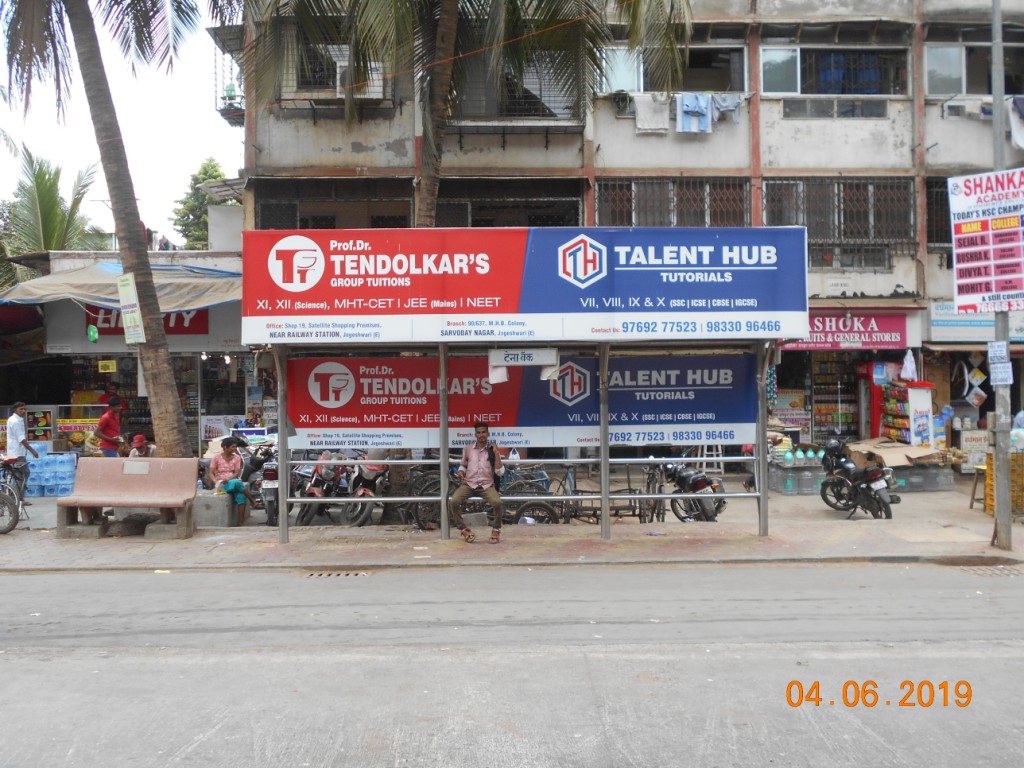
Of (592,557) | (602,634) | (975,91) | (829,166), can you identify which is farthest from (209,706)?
(975,91)

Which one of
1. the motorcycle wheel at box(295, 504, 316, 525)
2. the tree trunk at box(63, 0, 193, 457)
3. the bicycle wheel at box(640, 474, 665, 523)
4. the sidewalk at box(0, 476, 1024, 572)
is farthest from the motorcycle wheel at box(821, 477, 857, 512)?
the tree trunk at box(63, 0, 193, 457)

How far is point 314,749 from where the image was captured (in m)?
4.58

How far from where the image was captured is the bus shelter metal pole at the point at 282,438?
11102 millimetres

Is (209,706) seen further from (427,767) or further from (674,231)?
(674,231)

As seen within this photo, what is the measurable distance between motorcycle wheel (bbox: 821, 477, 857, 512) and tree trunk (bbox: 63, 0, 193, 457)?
1013cm

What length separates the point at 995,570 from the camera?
9859 mm

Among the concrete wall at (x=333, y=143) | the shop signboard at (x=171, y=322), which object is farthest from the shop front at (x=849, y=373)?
the shop signboard at (x=171, y=322)

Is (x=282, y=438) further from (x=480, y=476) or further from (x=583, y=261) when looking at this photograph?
(x=583, y=261)

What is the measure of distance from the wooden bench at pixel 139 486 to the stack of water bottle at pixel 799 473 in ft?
35.0

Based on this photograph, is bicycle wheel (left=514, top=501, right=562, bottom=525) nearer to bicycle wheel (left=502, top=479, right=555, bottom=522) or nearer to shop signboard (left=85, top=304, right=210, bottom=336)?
bicycle wheel (left=502, top=479, right=555, bottom=522)

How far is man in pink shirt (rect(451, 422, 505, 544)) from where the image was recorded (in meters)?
11.2

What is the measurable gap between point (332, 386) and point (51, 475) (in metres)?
7.22

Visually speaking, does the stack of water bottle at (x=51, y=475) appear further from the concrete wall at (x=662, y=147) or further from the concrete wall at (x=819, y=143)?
the concrete wall at (x=819, y=143)
